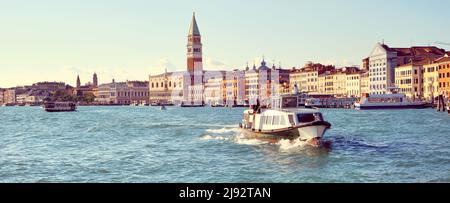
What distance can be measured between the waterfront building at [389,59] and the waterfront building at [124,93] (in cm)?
5156

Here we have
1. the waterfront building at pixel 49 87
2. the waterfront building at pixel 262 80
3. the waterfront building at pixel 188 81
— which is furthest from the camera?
the waterfront building at pixel 49 87

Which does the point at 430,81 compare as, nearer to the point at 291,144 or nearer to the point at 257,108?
the point at 257,108

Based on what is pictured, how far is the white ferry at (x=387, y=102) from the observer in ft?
170

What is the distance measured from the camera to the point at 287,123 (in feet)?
52.0

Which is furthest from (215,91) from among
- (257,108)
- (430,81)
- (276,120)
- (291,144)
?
(291,144)

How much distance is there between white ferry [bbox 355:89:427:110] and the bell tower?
→ 52.3 m

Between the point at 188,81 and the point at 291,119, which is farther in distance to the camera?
the point at 188,81

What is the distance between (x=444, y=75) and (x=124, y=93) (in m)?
70.0

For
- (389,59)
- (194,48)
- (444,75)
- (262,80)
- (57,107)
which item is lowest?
(57,107)

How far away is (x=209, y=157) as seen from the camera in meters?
13.6

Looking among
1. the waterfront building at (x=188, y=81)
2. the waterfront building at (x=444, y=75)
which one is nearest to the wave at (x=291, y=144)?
the waterfront building at (x=444, y=75)

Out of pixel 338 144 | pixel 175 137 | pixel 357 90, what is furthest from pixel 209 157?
pixel 357 90

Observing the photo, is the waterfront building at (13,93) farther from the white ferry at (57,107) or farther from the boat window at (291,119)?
the boat window at (291,119)
